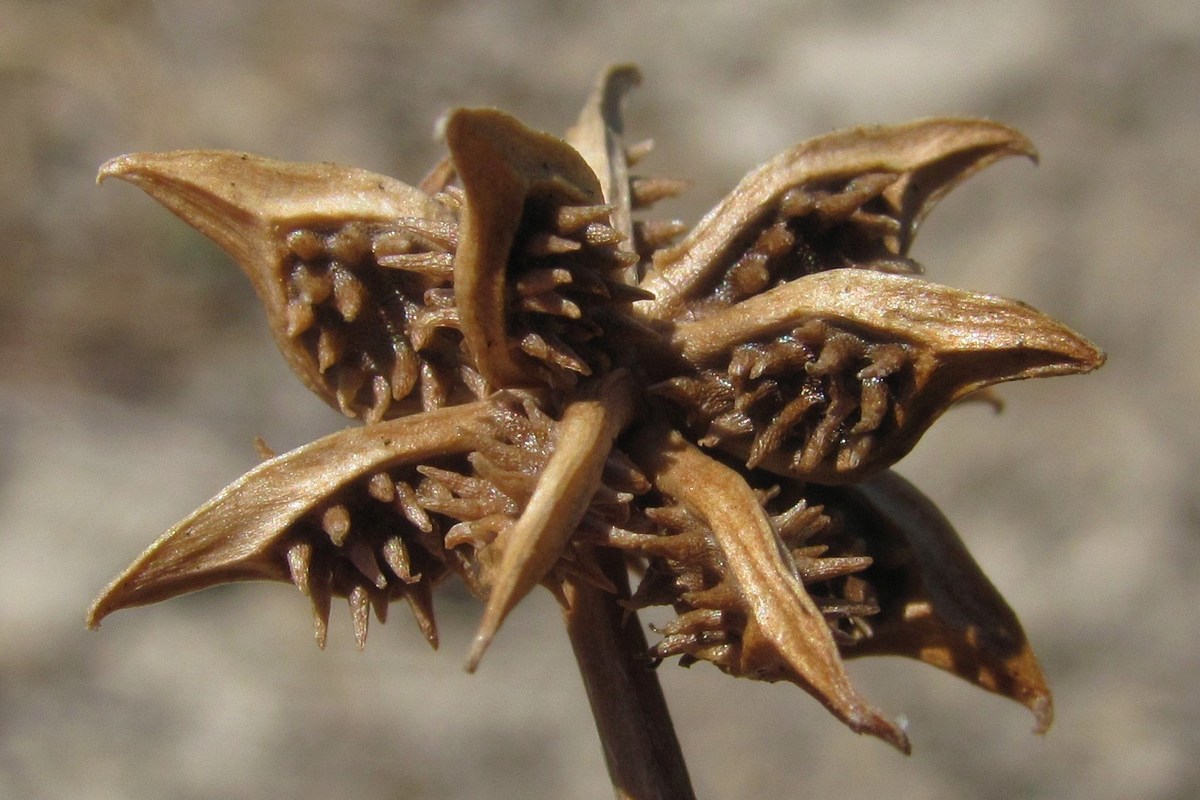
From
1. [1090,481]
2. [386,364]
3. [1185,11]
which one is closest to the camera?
[386,364]

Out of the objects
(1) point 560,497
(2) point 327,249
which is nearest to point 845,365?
(1) point 560,497

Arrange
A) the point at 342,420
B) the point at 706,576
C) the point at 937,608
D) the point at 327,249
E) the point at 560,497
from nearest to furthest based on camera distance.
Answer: the point at 560,497 → the point at 706,576 → the point at 327,249 → the point at 937,608 → the point at 342,420

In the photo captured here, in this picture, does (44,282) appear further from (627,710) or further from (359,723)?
A: (627,710)

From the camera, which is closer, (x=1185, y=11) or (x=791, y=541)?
(x=791, y=541)

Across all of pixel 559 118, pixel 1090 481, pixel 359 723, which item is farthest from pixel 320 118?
pixel 1090 481

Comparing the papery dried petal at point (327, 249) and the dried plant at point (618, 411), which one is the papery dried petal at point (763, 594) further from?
the papery dried petal at point (327, 249)

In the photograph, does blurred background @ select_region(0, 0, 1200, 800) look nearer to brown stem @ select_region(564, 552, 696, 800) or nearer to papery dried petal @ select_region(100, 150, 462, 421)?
brown stem @ select_region(564, 552, 696, 800)

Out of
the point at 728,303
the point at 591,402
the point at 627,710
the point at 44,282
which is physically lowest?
the point at 627,710

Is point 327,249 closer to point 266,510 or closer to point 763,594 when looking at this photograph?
point 266,510
